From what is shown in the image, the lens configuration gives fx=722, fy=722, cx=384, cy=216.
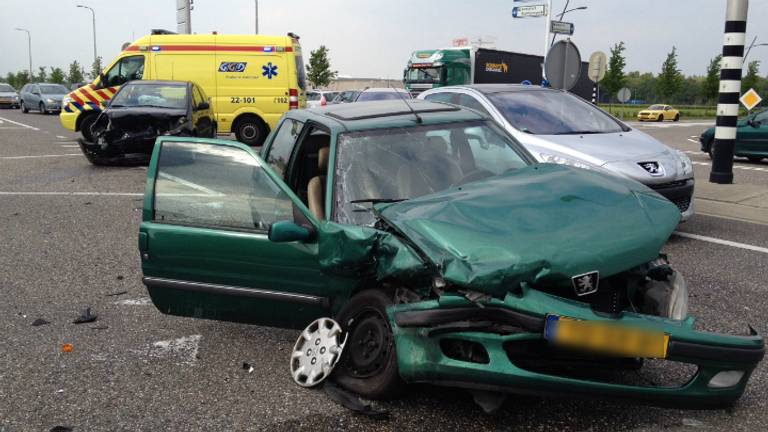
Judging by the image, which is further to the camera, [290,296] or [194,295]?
[194,295]

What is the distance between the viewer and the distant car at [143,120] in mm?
13154

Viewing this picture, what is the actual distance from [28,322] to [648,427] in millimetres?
3954

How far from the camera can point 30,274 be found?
610 centimetres

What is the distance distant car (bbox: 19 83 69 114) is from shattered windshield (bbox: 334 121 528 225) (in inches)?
1493

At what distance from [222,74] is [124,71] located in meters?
2.43

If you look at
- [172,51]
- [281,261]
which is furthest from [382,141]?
[172,51]

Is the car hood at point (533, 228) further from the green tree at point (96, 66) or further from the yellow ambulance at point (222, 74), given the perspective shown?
the green tree at point (96, 66)

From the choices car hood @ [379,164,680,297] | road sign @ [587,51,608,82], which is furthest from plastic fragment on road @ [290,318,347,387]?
road sign @ [587,51,608,82]

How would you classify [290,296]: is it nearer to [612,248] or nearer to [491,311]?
[491,311]

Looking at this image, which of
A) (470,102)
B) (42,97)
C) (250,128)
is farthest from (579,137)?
(42,97)

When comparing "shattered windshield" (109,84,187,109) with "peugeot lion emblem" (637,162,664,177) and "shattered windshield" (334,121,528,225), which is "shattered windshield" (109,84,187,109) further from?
"shattered windshield" (334,121,528,225)

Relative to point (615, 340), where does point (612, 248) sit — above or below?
above

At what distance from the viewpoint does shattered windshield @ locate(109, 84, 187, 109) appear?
13727 millimetres

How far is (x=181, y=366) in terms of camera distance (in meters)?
4.12
